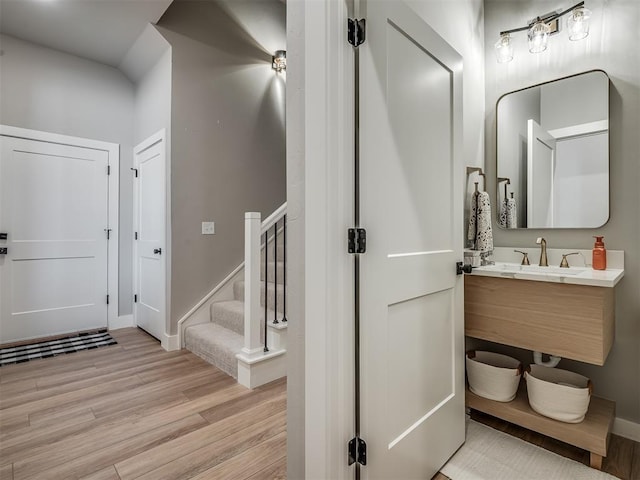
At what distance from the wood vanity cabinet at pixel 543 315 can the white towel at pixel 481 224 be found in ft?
1.06

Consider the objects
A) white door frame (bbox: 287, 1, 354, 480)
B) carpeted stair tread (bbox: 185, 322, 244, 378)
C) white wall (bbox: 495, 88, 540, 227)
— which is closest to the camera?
white door frame (bbox: 287, 1, 354, 480)

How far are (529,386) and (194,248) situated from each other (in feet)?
9.27

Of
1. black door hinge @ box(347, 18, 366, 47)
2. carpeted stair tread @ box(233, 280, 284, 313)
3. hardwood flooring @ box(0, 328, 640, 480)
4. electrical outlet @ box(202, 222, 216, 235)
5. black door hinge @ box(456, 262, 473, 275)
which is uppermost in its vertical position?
black door hinge @ box(347, 18, 366, 47)

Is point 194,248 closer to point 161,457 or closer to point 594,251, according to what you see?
point 161,457

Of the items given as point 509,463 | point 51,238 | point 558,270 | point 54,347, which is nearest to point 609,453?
point 509,463

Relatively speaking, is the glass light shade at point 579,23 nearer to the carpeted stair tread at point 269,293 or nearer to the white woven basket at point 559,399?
the white woven basket at point 559,399

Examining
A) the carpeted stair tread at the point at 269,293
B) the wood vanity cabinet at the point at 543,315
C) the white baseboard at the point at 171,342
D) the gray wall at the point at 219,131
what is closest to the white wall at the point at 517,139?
the wood vanity cabinet at the point at 543,315

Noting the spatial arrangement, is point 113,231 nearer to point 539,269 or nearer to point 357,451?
point 357,451

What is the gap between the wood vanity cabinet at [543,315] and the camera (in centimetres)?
145

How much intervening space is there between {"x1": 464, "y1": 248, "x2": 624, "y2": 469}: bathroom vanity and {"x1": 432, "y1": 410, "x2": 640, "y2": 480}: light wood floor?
88 mm

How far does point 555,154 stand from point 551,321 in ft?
3.63

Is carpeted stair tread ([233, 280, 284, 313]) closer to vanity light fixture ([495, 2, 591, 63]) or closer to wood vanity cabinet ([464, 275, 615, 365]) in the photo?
wood vanity cabinet ([464, 275, 615, 365])

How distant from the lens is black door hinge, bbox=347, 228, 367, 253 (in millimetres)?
1106

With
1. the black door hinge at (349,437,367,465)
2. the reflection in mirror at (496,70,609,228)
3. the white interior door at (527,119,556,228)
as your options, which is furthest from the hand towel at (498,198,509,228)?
the black door hinge at (349,437,367,465)
